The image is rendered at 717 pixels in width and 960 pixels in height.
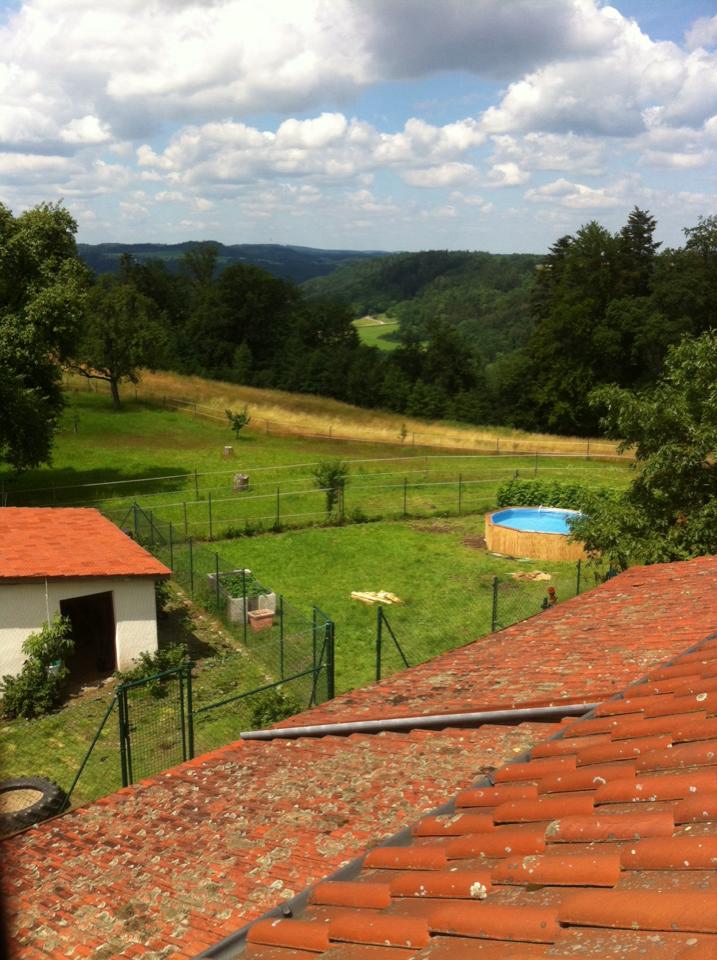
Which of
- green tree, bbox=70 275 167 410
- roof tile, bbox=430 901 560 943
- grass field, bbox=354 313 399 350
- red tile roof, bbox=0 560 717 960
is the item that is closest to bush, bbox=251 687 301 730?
red tile roof, bbox=0 560 717 960

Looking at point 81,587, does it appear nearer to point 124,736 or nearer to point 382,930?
point 124,736

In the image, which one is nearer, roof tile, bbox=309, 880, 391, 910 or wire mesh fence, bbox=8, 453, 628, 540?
roof tile, bbox=309, 880, 391, 910

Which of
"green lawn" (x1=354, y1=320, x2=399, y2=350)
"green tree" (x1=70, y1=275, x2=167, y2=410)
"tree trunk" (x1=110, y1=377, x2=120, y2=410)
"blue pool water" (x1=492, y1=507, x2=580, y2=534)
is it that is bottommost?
"blue pool water" (x1=492, y1=507, x2=580, y2=534)

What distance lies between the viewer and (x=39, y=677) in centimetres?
1639

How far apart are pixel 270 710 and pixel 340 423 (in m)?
45.7

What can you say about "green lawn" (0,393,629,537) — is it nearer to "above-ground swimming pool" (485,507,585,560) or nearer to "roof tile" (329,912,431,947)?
"above-ground swimming pool" (485,507,585,560)

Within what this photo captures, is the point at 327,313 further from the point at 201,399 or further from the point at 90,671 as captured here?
the point at 90,671

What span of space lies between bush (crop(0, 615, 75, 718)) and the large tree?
1567 cm

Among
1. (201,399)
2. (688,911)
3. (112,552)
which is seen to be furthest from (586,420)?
(688,911)

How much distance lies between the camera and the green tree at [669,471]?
1709cm

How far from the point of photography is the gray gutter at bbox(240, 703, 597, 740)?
710 cm

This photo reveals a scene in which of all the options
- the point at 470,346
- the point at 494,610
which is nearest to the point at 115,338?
the point at 494,610

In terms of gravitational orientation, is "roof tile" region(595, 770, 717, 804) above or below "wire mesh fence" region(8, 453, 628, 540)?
above

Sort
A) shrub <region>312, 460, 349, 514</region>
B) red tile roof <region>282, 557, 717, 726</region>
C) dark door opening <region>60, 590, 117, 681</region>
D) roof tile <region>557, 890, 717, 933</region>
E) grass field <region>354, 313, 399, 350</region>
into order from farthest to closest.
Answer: grass field <region>354, 313, 399, 350</region> < shrub <region>312, 460, 349, 514</region> < dark door opening <region>60, 590, 117, 681</region> < red tile roof <region>282, 557, 717, 726</region> < roof tile <region>557, 890, 717, 933</region>
